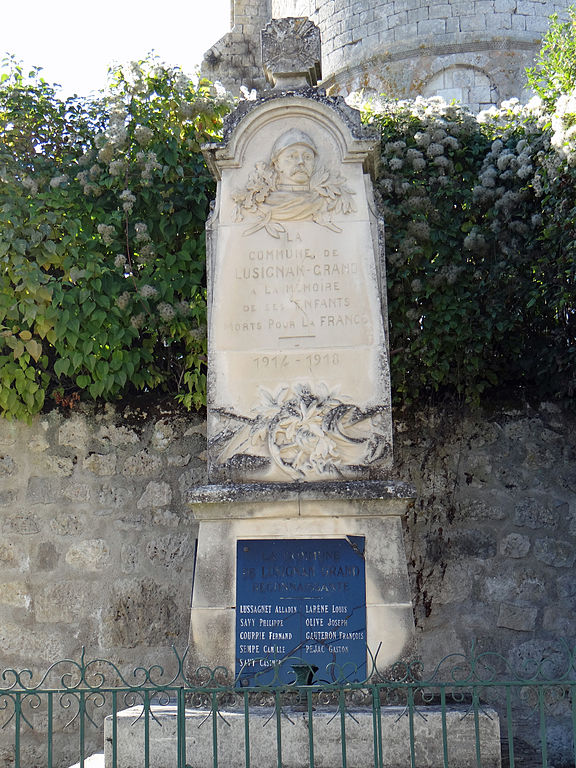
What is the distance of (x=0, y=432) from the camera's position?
6414mm

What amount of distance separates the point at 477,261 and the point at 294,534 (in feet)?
8.64

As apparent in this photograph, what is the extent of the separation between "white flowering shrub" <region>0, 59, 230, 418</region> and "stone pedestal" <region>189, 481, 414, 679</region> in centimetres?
163

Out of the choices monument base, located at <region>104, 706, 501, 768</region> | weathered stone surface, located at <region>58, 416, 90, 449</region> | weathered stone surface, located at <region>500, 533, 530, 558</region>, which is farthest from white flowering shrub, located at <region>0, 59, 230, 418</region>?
monument base, located at <region>104, 706, 501, 768</region>

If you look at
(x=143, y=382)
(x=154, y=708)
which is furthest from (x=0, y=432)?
(x=154, y=708)

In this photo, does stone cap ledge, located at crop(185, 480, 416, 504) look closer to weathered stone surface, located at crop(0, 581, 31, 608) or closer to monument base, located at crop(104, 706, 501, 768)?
monument base, located at crop(104, 706, 501, 768)

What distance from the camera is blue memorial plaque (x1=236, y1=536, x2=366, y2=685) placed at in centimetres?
453

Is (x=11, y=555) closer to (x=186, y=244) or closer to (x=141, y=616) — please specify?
(x=141, y=616)

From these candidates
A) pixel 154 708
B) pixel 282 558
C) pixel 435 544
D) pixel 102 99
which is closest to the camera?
pixel 154 708

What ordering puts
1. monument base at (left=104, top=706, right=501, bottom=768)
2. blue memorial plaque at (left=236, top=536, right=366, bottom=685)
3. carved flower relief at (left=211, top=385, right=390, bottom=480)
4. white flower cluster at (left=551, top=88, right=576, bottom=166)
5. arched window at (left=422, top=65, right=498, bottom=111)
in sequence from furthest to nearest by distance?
arched window at (left=422, top=65, right=498, bottom=111) → white flower cluster at (left=551, top=88, right=576, bottom=166) → carved flower relief at (left=211, top=385, right=390, bottom=480) → blue memorial plaque at (left=236, top=536, right=366, bottom=685) → monument base at (left=104, top=706, right=501, bottom=768)

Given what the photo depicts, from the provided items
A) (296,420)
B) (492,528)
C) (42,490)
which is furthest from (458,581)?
(42,490)

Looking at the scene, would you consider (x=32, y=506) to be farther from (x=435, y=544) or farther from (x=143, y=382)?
(x=435, y=544)

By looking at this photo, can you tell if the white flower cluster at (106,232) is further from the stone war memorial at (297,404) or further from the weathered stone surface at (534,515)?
the weathered stone surface at (534,515)

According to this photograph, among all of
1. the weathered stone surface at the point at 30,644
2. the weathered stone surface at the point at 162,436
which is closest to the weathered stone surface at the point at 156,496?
the weathered stone surface at the point at 162,436

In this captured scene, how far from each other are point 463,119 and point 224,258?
2.50 metres
